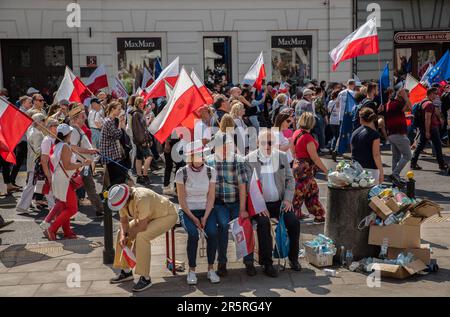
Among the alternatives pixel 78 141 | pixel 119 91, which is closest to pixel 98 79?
pixel 119 91

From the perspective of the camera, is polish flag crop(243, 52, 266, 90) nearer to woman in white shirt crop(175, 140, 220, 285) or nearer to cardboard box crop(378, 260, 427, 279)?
woman in white shirt crop(175, 140, 220, 285)

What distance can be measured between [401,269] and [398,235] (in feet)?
1.72

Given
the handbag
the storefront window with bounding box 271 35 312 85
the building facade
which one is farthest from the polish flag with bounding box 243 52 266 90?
the handbag

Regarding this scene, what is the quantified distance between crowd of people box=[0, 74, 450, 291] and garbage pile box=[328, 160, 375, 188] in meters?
0.51

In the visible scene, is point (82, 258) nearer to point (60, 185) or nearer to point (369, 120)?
point (60, 185)

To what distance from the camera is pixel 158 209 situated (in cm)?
689

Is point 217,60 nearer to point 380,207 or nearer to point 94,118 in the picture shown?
point 94,118

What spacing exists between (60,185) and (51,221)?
0.58m

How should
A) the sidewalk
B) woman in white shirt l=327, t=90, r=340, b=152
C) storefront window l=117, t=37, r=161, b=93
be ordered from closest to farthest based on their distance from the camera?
the sidewalk, woman in white shirt l=327, t=90, r=340, b=152, storefront window l=117, t=37, r=161, b=93

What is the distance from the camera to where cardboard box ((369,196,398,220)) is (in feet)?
23.6

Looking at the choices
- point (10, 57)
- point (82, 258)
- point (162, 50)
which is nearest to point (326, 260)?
point (82, 258)

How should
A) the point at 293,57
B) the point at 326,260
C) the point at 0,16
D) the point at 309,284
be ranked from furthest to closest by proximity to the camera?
the point at 293,57 → the point at 0,16 → the point at 326,260 → the point at 309,284

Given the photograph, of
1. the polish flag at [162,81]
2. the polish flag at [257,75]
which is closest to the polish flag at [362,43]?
the polish flag at [257,75]

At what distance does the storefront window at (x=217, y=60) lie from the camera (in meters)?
23.5
